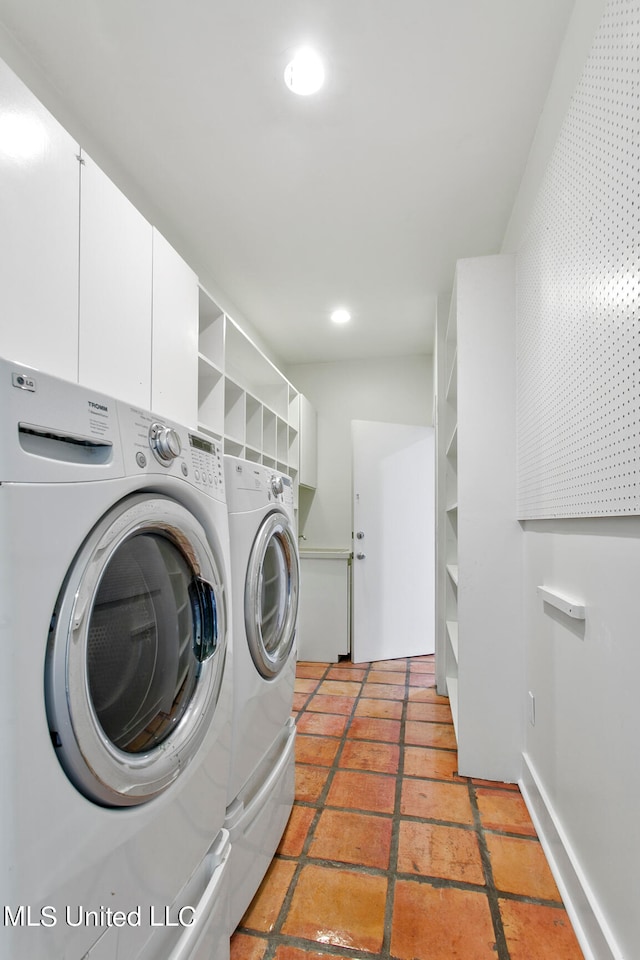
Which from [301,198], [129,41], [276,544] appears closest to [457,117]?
[301,198]

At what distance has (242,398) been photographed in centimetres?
280

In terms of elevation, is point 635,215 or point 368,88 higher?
point 368,88

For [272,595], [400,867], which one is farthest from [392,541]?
[400,867]

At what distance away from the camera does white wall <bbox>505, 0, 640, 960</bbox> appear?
99 cm

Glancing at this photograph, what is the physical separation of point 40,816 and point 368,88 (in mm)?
2137

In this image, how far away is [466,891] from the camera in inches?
54.9

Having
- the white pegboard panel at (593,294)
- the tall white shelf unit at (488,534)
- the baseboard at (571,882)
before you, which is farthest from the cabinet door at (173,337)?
the baseboard at (571,882)

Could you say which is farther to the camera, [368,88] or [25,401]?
[368,88]

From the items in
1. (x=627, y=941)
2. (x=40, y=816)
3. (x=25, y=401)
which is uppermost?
(x=25, y=401)

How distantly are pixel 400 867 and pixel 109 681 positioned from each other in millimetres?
1236

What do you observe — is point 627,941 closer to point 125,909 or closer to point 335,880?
point 335,880

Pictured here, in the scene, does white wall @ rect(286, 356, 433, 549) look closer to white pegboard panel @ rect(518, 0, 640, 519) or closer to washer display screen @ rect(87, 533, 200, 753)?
white pegboard panel @ rect(518, 0, 640, 519)

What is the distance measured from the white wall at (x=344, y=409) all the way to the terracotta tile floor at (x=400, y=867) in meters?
2.26

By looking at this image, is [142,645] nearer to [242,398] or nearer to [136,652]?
[136,652]
